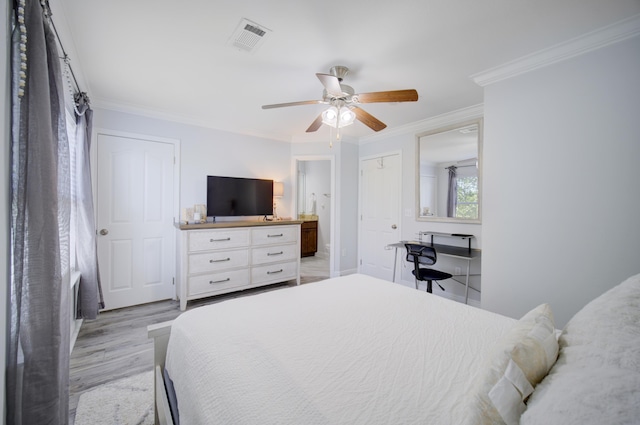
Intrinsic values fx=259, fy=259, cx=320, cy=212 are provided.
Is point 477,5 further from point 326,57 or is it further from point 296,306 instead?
point 296,306

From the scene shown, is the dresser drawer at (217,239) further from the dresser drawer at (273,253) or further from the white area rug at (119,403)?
the white area rug at (119,403)

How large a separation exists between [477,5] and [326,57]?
3.42 feet

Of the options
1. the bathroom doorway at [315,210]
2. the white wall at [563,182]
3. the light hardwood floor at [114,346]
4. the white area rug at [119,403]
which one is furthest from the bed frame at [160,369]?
the bathroom doorway at [315,210]

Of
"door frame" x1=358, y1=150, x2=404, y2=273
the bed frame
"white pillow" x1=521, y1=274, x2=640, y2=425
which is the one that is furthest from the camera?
"door frame" x1=358, y1=150, x2=404, y2=273

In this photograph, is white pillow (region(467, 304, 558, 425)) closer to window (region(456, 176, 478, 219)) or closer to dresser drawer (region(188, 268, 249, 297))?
window (region(456, 176, 478, 219))

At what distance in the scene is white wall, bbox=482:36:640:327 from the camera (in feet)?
5.91

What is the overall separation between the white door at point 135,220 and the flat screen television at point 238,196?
521 millimetres

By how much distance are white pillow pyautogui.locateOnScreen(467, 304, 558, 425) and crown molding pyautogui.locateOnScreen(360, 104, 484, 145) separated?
3.07 meters

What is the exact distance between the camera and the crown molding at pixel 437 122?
3180mm

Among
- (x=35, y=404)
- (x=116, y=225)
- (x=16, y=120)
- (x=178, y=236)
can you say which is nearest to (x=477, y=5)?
(x=16, y=120)

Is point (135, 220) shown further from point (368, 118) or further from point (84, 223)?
point (368, 118)

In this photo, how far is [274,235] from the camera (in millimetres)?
3801

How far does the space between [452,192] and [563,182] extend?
1440 millimetres

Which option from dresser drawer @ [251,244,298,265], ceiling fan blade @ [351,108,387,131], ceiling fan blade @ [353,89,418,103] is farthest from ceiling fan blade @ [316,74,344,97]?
dresser drawer @ [251,244,298,265]
